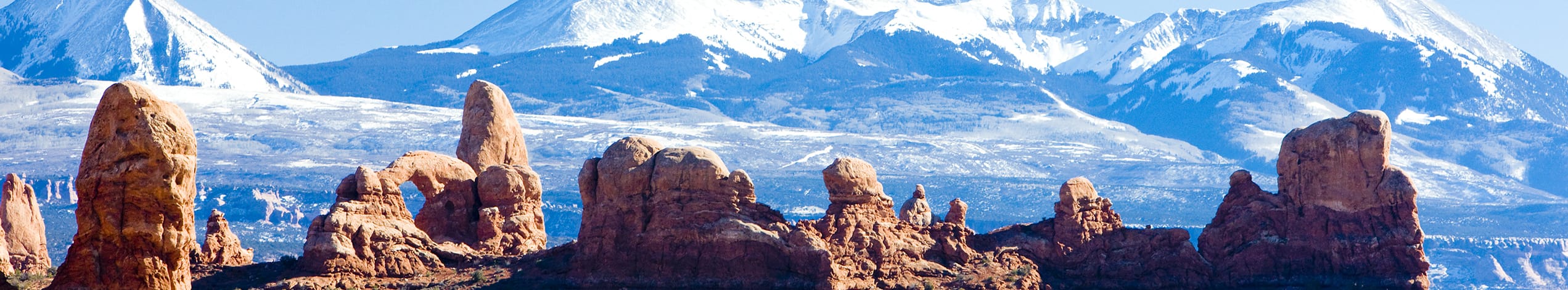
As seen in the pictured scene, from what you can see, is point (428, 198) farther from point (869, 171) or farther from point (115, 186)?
point (115, 186)

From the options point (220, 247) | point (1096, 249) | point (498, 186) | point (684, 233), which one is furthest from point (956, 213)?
point (220, 247)

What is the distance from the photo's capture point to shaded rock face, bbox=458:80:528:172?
79.5 m

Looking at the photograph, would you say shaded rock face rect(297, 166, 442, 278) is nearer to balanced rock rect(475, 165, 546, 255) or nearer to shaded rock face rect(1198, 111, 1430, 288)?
balanced rock rect(475, 165, 546, 255)

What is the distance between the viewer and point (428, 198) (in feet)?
239

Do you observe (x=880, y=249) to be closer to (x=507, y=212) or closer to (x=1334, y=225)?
(x=1334, y=225)

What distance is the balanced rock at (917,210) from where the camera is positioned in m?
75.7

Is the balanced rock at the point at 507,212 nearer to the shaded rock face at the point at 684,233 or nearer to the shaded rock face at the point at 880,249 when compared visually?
the shaded rock face at the point at 684,233

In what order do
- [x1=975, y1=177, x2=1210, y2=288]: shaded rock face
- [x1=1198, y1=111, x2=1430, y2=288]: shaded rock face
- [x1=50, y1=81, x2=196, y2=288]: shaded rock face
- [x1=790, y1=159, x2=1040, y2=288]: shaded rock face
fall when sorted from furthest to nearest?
1. [x1=1198, y1=111, x2=1430, y2=288]: shaded rock face
2. [x1=975, y1=177, x2=1210, y2=288]: shaded rock face
3. [x1=790, y1=159, x2=1040, y2=288]: shaded rock face
4. [x1=50, y1=81, x2=196, y2=288]: shaded rock face

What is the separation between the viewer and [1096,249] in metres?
67.9

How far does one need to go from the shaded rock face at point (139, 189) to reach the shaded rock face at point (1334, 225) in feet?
95.4

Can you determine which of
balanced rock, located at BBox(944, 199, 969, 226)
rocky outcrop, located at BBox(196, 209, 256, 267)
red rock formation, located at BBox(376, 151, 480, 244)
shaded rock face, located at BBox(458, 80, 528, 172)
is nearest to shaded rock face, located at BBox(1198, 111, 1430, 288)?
balanced rock, located at BBox(944, 199, 969, 226)

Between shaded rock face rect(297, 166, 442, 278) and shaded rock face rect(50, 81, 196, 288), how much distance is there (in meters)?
15.1

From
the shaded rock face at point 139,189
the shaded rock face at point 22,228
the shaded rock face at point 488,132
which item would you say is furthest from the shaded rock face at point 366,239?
the shaded rock face at point 22,228

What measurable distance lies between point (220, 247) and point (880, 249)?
18.1m
